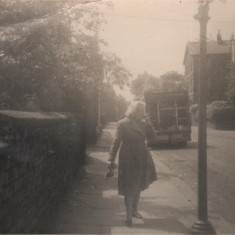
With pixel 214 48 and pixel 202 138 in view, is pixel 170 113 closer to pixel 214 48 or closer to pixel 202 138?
pixel 202 138

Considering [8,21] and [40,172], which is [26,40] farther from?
[40,172]

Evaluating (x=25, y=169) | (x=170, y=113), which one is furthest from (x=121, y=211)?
(x=170, y=113)

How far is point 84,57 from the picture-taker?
13.8 meters

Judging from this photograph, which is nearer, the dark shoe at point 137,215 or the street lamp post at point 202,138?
the street lamp post at point 202,138

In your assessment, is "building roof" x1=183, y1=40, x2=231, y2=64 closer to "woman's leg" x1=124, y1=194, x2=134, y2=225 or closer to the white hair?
the white hair

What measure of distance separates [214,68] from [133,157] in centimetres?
5595

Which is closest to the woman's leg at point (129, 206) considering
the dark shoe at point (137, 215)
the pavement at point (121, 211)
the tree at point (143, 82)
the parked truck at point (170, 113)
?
the pavement at point (121, 211)

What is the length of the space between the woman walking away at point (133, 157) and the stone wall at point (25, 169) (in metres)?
0.91

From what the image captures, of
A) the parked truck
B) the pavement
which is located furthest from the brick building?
the pavement

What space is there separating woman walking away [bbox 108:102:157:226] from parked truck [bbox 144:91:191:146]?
16373 mm

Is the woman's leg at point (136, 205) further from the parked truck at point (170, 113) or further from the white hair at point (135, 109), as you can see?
the parked truck at point (170, 113)

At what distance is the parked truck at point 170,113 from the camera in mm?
23008

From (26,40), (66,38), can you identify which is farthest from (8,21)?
(66,38)

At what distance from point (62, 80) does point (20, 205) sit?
7.13 meters
